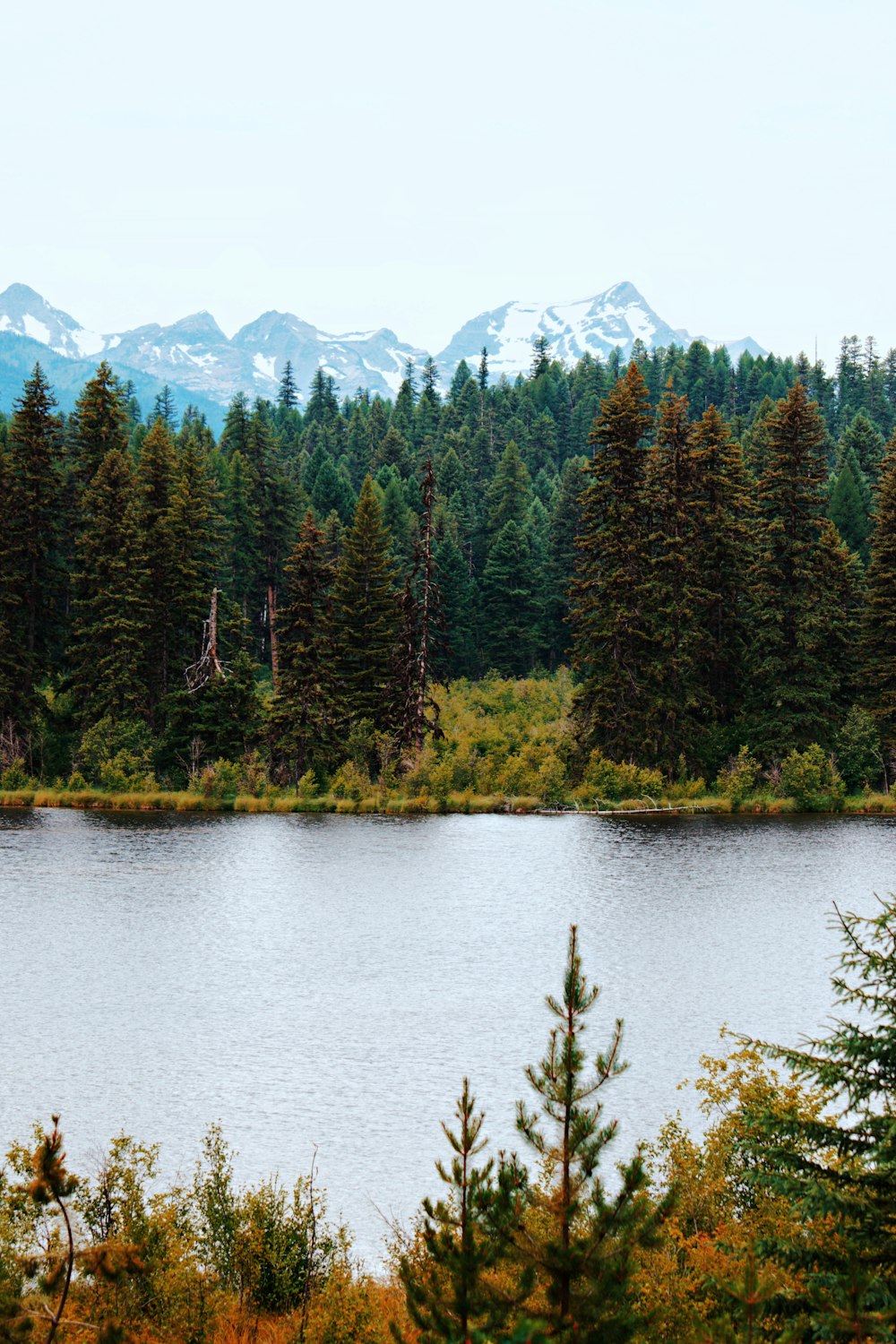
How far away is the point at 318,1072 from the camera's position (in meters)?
20.9

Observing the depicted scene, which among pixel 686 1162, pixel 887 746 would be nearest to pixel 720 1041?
pixel 686 1162

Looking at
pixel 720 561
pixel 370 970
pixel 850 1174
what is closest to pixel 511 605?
pixel 720 561

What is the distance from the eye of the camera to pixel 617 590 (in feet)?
178

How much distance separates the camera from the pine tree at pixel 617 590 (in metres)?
53.9

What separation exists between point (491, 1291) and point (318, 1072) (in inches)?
516

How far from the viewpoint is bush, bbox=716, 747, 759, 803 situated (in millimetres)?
52781

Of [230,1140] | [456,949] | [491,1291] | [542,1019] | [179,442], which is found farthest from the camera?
[179,442]

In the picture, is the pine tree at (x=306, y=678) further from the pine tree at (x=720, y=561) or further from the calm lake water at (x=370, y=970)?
the pine tree at (x=720, y=561)

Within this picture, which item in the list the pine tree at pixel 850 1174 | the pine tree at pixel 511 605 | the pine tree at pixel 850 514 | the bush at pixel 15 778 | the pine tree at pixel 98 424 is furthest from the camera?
the pine tree at pixel 511 605

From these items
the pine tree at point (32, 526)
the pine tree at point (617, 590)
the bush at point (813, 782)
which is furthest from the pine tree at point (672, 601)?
the pine tree at point (32, 526)

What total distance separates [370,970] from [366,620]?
3429 cm

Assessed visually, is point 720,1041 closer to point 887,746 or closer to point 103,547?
point 887,746

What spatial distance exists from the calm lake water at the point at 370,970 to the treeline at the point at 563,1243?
255cm

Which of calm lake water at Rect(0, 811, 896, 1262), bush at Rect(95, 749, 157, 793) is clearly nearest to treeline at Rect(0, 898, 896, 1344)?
calm lake water at Rect(0, 811, 896, 1262)
